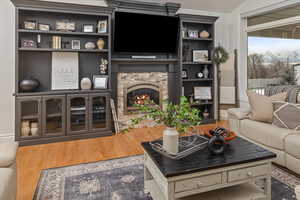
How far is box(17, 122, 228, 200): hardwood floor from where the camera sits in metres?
2.22

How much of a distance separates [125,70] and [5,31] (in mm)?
2156

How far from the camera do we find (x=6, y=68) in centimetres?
337

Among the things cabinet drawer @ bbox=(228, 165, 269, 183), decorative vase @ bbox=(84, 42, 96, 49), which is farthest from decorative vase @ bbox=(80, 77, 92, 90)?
cabinet drawer @ bbox=(228, 165, 269, 183)

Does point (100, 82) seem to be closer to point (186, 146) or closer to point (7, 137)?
point (7, 137)

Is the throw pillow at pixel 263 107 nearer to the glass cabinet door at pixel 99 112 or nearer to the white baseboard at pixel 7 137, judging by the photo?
the glass cabinet door at pixel 99 112

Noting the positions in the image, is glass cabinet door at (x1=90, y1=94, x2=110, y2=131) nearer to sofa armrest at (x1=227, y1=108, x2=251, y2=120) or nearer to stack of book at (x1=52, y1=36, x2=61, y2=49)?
stack of book at (x1=52, y1=36, x2=61, y2=49)

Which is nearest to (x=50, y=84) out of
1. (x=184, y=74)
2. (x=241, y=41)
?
(x=184, y=74)

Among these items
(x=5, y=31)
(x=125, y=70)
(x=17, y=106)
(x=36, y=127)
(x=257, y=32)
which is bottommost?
(x=36, y=127)

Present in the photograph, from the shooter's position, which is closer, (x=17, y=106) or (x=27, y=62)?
(x=17, y=106)

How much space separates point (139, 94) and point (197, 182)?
120 inches

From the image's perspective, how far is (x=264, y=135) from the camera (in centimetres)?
250

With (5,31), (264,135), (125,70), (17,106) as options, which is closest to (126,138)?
(125,70)

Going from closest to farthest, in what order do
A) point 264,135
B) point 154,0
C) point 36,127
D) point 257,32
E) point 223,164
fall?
point 223,164, point 264,135, point 36,127, point 154,0, point 257,32

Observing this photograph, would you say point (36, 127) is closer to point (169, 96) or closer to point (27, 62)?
point (27, 62)
